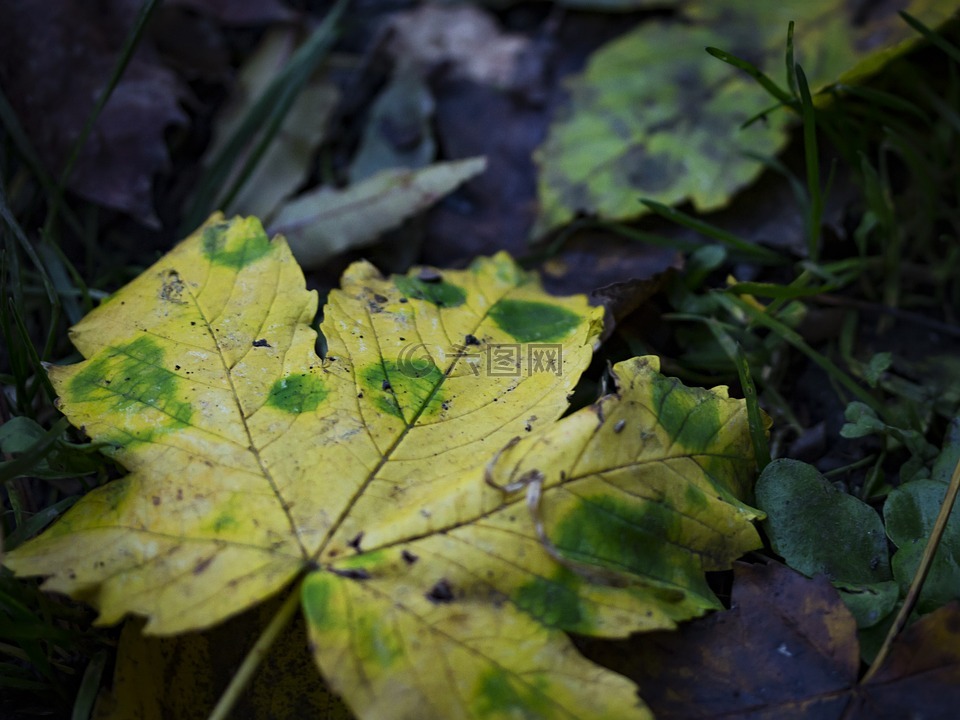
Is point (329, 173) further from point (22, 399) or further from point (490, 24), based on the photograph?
point (22, 399)

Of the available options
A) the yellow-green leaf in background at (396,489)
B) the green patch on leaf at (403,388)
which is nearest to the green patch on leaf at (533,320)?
the yellow-green leaf in background at (396,489)

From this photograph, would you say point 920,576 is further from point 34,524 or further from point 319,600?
point 34,524

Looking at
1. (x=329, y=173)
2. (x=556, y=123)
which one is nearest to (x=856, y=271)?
(x=556, y=123)

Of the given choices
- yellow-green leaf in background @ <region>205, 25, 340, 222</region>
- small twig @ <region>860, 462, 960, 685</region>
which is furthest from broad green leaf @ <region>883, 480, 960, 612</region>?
yellow-green leaf in background @ <region>205, 25, 340, 222</region>

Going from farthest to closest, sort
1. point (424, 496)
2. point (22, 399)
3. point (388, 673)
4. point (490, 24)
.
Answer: point (490, 24) < point (22, 399) < point (424, 496) < point (388, 673)

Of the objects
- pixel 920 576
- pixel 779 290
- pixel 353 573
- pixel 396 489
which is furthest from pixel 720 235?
pixel 353 573

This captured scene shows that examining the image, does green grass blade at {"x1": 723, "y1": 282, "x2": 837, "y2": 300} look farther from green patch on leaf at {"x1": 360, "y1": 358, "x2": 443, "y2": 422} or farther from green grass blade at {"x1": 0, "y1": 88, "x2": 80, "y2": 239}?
green grass blade at {"x1": 0, "y1": 88, "x2": 80, "y2": 239}
